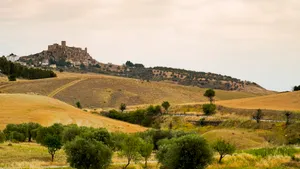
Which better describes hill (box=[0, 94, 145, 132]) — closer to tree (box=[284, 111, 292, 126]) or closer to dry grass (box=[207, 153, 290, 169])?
tree (box=[284, 111, 292, 126])

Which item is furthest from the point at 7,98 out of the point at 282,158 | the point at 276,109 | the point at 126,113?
the point at 282,158

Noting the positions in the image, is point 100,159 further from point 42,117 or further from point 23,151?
point 42,117

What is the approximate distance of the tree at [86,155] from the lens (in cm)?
3938

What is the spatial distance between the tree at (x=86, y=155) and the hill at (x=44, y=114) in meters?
59.5

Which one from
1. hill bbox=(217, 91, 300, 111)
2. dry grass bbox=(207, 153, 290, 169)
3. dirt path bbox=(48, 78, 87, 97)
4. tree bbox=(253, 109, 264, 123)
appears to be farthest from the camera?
dirt path bbox=(48, 78, 87, 97)

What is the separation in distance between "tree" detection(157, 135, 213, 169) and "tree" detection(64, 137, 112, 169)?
6288 millimetres

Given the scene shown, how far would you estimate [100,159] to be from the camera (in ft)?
131

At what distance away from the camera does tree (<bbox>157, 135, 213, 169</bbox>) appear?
38438mm

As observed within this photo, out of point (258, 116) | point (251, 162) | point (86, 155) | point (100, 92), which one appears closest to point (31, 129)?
point (86, 155)

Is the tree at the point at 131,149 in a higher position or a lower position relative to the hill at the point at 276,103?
lower

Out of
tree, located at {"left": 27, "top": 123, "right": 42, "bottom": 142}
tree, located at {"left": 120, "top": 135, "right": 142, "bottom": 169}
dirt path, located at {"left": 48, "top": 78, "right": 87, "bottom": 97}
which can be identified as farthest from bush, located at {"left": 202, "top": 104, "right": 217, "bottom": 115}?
tree, located at {"left": 120, "top": 135, "right": 142, "bottom": 169}

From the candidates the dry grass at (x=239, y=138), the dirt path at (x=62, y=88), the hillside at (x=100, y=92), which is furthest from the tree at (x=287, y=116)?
the dirt path at (x=62, y=88)

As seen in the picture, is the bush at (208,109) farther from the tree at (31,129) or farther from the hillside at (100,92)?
the tree at (31,129)

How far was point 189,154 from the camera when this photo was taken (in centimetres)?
3862
